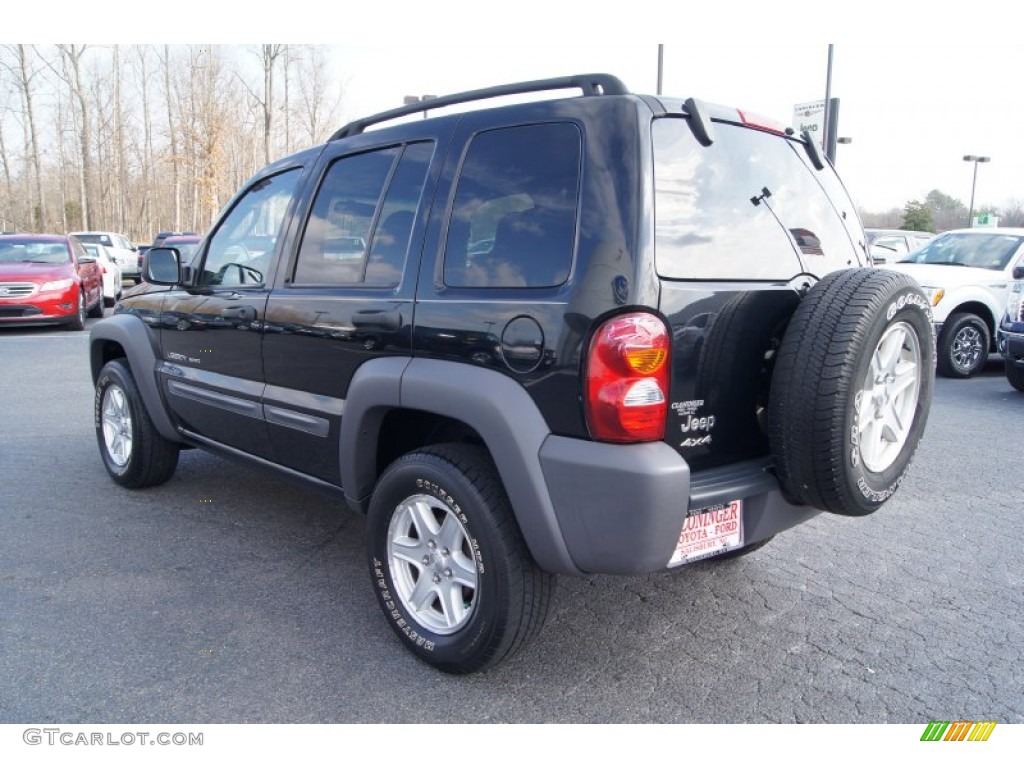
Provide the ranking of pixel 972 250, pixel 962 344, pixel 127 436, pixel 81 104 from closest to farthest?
pixel 127 436, pixel 962 344, pixel 972 250, pixel 81 104

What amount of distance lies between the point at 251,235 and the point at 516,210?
182cm

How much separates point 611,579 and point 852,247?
175cm

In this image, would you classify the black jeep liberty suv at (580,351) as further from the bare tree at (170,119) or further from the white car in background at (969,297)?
the bare tree at (170,119)

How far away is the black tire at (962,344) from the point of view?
905 cm

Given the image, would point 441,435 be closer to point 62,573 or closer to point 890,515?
point 62,573

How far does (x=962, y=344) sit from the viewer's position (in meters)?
9.18

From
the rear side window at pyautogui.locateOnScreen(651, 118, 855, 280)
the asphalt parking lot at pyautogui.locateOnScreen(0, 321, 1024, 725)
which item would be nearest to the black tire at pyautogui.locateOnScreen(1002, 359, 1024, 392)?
the asphalt parking lot at pyautogui.locateOnScreen(0, 321, 1024, 725)

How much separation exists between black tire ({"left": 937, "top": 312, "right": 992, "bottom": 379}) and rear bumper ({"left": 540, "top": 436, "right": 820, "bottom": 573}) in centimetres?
791

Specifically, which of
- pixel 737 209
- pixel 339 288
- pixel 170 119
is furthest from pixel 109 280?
pixel 170 119

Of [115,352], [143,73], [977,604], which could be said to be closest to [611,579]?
[977,604]

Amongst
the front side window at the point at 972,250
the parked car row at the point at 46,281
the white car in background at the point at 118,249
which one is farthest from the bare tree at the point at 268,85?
the front side window at the point at 972,250

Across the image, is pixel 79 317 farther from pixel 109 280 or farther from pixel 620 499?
pixel 620 499

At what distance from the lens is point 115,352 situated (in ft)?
16.9

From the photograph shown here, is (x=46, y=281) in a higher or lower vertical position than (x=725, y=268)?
lower
